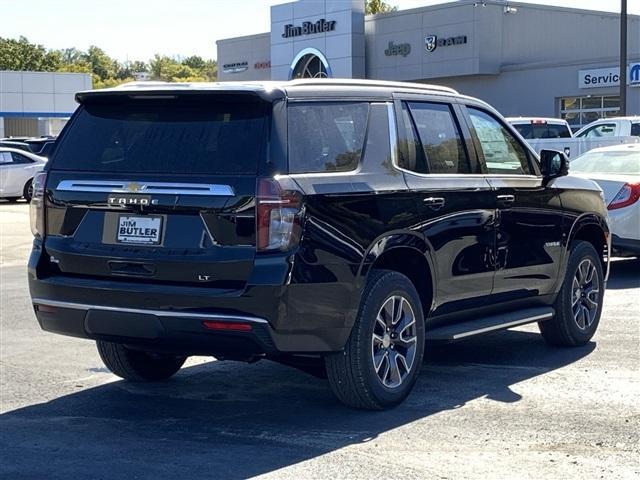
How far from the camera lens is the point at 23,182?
2831 cm

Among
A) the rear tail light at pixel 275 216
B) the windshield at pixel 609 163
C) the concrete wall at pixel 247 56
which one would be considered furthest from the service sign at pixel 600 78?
the rear tail light at pixel 275 216

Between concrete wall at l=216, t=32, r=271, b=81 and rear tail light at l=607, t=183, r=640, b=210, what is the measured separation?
154ft

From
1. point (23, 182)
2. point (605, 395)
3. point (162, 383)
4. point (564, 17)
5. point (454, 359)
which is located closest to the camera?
point (605, 395)

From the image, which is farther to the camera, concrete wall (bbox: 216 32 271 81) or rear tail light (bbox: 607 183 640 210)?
concrete wall (bbox: 216 32 271 81)

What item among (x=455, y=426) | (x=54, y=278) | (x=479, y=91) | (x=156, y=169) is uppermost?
(x=479, y=91)

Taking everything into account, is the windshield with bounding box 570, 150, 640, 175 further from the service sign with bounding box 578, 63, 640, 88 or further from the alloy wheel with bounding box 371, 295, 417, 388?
the service sign with bounding box 578, 63, 640, 88

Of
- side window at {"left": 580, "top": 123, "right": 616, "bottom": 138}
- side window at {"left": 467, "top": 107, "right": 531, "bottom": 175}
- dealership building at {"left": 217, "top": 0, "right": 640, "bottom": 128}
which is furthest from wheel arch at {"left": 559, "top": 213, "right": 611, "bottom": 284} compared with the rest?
dealership building at {"left": 217, "top": 0, "right": 640, "bottom": 128}

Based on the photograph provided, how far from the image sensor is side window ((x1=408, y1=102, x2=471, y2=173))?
7125 millimetres

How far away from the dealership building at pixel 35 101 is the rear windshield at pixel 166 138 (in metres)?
55.6

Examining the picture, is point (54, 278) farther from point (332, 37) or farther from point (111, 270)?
point (332, 37)

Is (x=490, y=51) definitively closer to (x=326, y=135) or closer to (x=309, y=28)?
(x=309, y=28)

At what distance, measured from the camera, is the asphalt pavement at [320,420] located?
5508mm

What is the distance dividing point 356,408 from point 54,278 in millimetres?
2006

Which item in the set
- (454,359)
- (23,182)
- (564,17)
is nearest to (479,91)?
(564,17)
